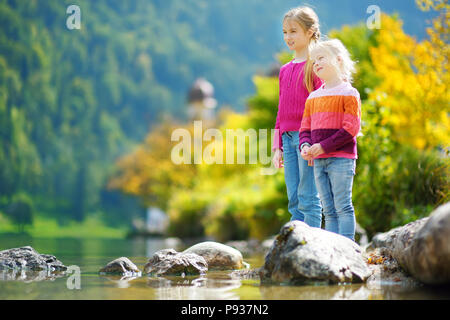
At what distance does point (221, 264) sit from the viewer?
4961 millimetres

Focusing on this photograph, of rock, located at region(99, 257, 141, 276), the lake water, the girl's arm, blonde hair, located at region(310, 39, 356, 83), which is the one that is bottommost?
the lake water

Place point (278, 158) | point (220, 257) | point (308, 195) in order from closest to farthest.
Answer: point (308, 195), point (278, 158), point (220, 257)

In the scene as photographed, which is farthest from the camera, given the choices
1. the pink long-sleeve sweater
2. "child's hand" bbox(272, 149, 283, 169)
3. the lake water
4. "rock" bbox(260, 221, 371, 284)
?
"child's hand" bbox(272, 149, 283, 169)

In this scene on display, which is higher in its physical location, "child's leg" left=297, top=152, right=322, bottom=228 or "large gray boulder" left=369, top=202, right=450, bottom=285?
"child's leg" left=297, top=152, right=322, bottom=228

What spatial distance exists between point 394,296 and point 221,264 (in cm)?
226

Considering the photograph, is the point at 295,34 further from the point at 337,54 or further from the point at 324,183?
the point at 324,183

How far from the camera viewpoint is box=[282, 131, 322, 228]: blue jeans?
4242 millimetres

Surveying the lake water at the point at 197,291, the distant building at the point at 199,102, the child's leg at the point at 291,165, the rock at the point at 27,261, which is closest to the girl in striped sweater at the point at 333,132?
the child's leg at the point at 291,165

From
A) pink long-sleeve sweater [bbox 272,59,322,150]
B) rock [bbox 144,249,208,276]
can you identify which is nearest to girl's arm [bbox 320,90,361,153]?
pink long-sleeve sweater [bbox 272,59,322,150]

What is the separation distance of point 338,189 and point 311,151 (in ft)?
1.06

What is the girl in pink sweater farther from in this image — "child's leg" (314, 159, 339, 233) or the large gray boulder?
the large gray boulder

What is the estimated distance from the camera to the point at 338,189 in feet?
12.9

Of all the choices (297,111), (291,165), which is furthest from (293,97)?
(291,165)
